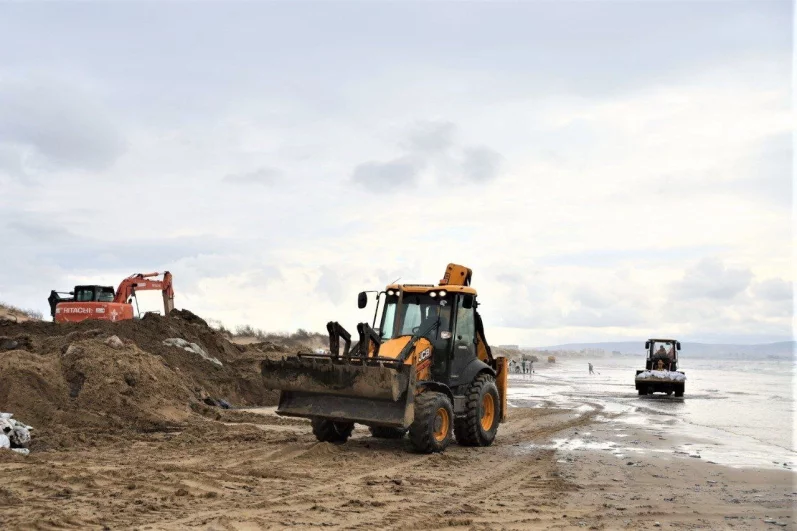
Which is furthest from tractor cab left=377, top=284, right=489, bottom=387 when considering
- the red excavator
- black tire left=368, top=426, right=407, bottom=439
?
the red excavator

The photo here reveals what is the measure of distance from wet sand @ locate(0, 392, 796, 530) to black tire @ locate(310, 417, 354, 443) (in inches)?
8.6

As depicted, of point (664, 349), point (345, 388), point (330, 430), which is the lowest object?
point (330, 430)

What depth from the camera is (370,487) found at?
9117 mm

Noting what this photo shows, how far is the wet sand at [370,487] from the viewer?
293 inches

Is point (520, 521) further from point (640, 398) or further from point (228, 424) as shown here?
point (640, 398)

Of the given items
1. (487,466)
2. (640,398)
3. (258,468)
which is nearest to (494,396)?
(487,466)

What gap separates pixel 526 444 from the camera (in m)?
14.2

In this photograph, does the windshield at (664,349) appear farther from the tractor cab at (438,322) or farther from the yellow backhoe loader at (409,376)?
the tractor cab at (438,322)

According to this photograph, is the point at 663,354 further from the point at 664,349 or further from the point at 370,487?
the point at 370,487

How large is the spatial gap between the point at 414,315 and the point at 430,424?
→ 221 cm

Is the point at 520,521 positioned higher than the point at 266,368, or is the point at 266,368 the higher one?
the point at 266,368

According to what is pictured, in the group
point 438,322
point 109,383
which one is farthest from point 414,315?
point 109,383

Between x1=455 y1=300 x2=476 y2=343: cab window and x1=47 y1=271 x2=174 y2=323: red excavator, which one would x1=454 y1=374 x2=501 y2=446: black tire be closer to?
x1=455 y1=300 x2=476 y2=343: cab window

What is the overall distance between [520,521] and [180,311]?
24961 mm
